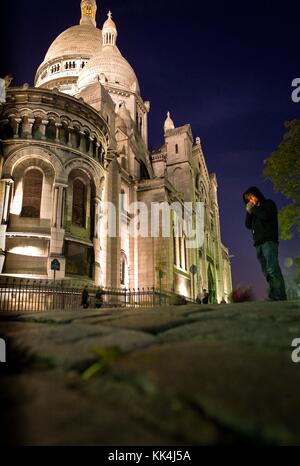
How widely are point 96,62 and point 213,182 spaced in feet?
91.9

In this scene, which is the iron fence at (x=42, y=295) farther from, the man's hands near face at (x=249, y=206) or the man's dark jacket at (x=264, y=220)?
the man's dark jacket at (x=264, y=220)

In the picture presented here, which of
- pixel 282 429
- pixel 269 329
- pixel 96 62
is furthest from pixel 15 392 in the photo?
pixel 96 62

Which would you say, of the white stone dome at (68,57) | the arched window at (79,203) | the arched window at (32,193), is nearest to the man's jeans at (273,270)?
the arched window at (79,203)

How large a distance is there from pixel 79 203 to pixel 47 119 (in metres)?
5.88

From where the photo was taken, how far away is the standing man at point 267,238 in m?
7.02

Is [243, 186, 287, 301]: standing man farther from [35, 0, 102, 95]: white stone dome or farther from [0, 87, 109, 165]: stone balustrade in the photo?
[35, 0, 102, 95]: white stone dome

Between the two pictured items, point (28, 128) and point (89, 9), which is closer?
point (28, 128)

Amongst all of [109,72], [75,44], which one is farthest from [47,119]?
[75,44]

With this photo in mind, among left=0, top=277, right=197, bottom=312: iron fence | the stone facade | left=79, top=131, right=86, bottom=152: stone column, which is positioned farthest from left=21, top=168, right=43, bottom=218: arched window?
left=0, top=277, right=197, bottom=312: iron fence

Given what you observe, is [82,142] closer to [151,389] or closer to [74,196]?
[74,196]

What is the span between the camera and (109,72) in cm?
4109

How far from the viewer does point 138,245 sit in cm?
2866

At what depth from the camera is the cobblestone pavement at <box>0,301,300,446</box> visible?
64.5 inches
